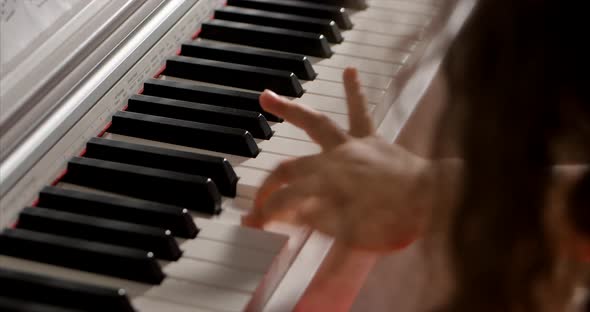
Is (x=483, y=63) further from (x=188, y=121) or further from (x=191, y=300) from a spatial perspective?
(x=188, y=121)

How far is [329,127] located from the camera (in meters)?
1.30

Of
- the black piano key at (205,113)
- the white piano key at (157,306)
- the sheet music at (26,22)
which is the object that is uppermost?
the sheet music at (26,22)

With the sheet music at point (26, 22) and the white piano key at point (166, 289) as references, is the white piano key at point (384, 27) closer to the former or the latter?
the sheet music at point (26, 22)

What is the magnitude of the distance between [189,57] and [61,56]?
1.03 feet

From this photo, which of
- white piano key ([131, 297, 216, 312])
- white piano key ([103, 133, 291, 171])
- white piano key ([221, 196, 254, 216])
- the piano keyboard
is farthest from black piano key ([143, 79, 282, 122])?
white piano key ([131, 297, 216, 312])

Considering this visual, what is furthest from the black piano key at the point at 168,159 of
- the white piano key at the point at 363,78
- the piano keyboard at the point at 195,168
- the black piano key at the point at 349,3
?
the black piano key at the point at 349,3

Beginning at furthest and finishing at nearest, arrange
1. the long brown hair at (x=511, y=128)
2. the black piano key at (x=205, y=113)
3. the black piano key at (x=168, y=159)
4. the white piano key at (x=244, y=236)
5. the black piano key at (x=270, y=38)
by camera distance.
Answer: the black piano key at (x=270, y=38), the black piano key at (x=205, y=113), the black piano key at (x=168, y=159), the white piano key at (x=244, y=236), the long brown hair at (x=511, y=128)

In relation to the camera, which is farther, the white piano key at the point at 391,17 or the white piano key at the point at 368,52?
the white piano key at the point at 391,17

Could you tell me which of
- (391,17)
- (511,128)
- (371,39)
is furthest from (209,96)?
(511,128)

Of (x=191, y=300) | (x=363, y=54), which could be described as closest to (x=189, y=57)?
(x=363, y=54)

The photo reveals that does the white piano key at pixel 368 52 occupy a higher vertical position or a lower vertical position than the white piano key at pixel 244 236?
lower

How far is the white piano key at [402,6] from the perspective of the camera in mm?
1800

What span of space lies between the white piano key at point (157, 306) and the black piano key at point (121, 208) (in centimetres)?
13

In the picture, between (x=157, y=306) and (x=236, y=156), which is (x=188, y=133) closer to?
(x=236, y=156)
